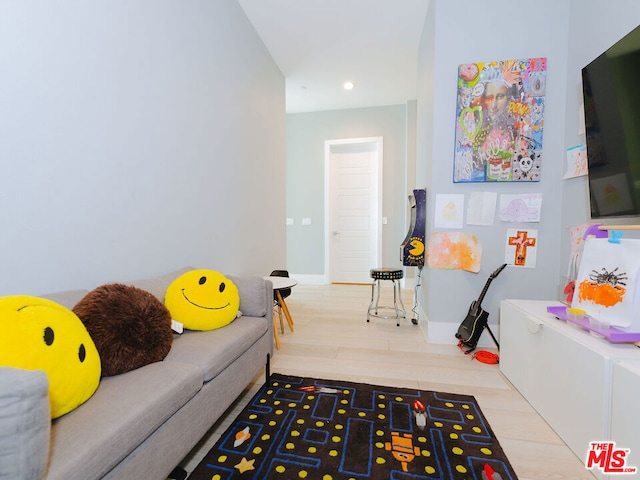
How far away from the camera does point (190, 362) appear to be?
1.20 meters

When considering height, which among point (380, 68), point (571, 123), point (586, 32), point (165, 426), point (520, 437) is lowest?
point (520, 437)

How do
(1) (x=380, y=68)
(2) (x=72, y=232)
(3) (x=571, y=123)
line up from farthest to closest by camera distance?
(1) (x=380, y=68) → (3) (x=571, y=123) → (2) (x=72, y=232)

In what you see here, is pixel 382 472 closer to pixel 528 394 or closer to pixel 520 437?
pixel 520 437

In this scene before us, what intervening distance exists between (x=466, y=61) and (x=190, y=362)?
2885mm

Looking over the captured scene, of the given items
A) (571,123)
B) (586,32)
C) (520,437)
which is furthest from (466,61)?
(520,437)

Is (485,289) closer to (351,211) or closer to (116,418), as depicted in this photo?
(116,418)

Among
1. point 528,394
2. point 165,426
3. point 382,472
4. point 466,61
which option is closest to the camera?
point 165,426

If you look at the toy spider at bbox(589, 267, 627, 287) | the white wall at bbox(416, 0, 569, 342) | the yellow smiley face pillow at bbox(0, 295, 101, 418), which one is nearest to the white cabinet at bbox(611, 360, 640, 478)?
the toy spider at bbox(589, 267, 627, 287)

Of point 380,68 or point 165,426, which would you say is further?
point 380,68

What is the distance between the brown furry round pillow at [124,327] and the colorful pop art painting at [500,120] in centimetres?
240

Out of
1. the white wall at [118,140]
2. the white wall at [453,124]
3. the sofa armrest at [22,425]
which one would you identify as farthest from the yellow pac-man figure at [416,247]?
the sofa armrest at [22,425]

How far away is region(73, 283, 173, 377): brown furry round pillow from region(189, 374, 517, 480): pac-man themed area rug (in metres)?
A: 0.52

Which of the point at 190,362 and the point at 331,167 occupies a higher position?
the point at 331,167

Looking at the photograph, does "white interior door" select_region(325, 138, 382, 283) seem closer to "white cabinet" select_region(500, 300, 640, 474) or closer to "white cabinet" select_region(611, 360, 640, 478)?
"white cabinet" select_region(500, 300, 640, 474)
